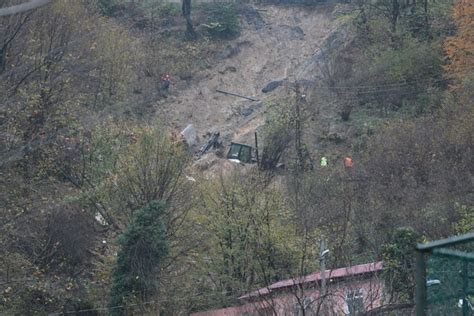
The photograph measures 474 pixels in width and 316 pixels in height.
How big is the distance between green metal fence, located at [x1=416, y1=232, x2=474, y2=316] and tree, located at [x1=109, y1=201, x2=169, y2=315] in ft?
44.3

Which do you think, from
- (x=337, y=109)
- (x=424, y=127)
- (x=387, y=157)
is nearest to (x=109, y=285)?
(x=387, y=157)

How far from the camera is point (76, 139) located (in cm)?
2052

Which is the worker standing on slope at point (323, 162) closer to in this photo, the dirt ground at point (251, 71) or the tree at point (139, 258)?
the dirt ground at point (251, 71)

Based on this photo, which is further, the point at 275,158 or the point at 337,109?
the point at 337,109

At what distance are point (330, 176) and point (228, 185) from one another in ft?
13.5

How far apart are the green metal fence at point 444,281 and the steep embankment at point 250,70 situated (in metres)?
26.3

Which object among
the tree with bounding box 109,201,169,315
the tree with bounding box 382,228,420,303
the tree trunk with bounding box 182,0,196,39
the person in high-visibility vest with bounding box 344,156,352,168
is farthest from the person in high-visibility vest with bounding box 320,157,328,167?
the tree trunk with bounding box 182,0,196,39

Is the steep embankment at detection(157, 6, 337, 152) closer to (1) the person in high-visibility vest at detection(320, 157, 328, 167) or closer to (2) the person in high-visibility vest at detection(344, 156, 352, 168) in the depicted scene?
(1) the person in high-visibility vest at detection(320, 157, 328, 167)

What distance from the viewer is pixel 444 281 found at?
3.39 m

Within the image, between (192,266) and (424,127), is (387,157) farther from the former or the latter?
(192,266)

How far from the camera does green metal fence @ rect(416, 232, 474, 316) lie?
323 centimetres

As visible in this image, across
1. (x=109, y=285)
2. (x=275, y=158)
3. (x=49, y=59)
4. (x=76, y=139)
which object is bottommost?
(x=275, y=158)

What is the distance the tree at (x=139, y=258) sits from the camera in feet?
54.2

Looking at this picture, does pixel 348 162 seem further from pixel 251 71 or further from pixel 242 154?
pixel 251 71
